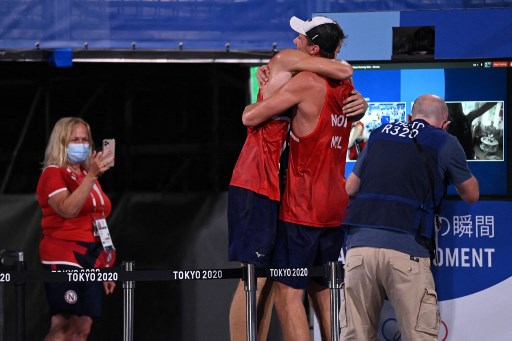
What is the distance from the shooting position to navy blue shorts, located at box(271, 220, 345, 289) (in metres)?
5.20

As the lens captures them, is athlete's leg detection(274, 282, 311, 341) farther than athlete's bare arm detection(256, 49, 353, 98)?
Yes

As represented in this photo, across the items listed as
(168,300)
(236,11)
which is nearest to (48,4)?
(236,11)

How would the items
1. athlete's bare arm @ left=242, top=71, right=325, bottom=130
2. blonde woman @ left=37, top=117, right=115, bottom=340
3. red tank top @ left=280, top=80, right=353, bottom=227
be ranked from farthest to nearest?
blonde woman @ left=37, top=117, right=115, bottom=340 < red tank top @ left=280, top=80, right=353, bottom=227 < athlete's bare arm @ left=242, top=71, right=325, bottom=130

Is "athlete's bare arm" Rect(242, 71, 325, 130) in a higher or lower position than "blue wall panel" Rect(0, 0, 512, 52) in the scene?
lower

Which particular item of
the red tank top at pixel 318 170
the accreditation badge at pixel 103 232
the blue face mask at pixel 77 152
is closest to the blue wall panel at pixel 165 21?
the blue face mask at pixel 77 152

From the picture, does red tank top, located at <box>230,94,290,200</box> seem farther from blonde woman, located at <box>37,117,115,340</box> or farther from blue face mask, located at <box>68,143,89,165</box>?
blue face mask, located at <box>68,143,89,165</box>

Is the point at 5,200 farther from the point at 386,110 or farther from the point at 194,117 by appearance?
the point at 386,110

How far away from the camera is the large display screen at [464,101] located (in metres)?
6.16

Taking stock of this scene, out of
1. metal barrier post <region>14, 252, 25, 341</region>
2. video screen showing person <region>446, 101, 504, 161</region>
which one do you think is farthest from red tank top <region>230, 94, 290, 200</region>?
video screen showing person <region>446, 101, 504, 161</region>

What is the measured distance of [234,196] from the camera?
16.9 ft

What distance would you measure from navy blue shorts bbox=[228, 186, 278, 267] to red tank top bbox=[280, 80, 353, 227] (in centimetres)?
11

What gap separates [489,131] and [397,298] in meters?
1.50

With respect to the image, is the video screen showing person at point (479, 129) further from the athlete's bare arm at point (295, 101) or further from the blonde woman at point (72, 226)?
the blonde woman at point (72, 226)

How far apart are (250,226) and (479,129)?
67.8 inches
